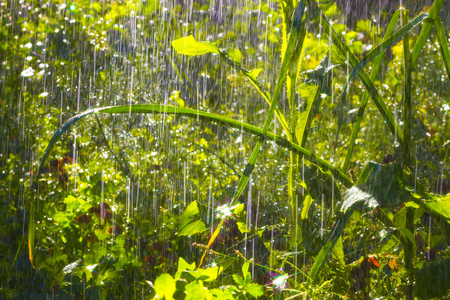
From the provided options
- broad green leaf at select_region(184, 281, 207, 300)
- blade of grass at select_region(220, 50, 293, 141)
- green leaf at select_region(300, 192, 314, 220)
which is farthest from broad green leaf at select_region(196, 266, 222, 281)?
blade of grass at select_region(220, 50, 293, 141)

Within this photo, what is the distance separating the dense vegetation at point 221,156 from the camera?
873mm

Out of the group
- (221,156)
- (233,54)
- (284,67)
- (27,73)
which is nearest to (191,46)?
(233,54)

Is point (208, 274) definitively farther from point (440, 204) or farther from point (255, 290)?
point (440, 204)

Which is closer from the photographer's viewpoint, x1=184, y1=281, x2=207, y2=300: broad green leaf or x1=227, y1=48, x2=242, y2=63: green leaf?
x1=184, y1=281, x2=207, y2=300: broad green leaf

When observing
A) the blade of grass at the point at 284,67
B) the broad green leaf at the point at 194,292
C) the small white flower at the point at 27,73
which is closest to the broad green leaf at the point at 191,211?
the blade of grass at the point at 284,67

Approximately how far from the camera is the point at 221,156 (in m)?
2.30

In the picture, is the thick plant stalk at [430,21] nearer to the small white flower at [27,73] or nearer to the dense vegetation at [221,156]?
the dense vegetation at [221,156]

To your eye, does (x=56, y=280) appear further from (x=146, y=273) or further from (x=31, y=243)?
(x=31, y=243)

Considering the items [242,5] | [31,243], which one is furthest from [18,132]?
[31,243]

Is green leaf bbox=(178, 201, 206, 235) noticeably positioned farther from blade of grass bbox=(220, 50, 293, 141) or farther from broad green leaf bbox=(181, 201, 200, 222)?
blade of grass bbox=(220, 50, 293, 141)

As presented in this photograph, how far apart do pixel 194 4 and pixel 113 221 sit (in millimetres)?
1664

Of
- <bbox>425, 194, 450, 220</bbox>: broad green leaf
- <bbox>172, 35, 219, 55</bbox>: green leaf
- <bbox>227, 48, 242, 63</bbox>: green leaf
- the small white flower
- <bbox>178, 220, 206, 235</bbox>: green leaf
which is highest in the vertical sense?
<bbox>172, 35, 219, 55</bbox>: green leaf

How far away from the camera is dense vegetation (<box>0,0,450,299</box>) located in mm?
873

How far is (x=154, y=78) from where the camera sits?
259 centimetres
